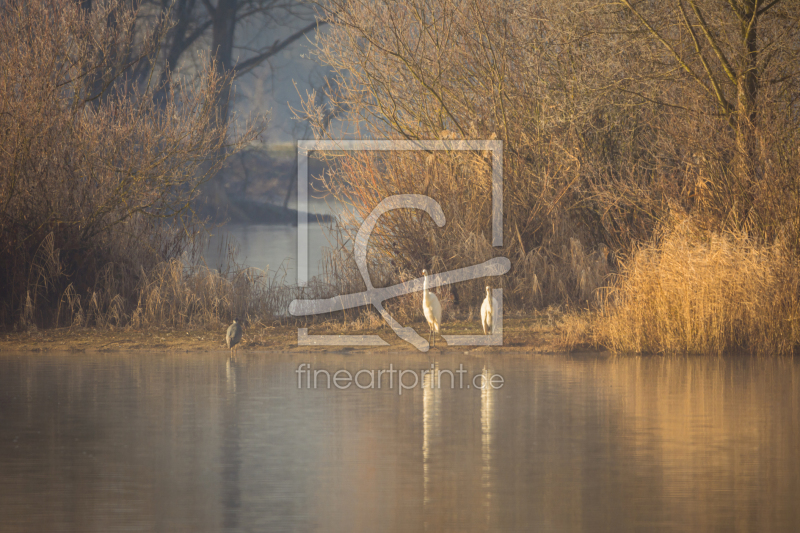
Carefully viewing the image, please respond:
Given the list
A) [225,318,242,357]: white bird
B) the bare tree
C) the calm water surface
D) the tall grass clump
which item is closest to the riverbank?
[225,318,242,357]: white bird

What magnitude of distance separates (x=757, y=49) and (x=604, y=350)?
5715mm

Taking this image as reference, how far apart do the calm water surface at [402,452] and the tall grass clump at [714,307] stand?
42.4 inches

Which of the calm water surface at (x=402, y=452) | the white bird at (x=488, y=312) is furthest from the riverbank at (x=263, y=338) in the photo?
the calm water surface at (x=402, y=452)

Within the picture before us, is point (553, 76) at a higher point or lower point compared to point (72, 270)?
higher

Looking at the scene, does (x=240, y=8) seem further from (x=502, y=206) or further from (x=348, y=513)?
(x=348, y=513)

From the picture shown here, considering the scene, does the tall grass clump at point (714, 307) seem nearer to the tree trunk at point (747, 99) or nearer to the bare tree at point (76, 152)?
the tree trunk at point (747, 99)

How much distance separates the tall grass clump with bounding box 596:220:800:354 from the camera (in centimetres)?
1155

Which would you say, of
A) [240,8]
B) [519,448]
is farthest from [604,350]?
[240,8]

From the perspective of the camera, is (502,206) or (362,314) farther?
(502,206)

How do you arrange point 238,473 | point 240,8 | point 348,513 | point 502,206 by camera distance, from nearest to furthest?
point 348,513
point 238,473
point 502,206
point 240,8

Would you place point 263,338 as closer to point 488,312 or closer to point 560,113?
point 488,312

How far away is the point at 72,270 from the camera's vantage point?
14.4 metres

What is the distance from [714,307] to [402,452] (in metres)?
6.24

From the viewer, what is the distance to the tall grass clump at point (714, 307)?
1155cm
